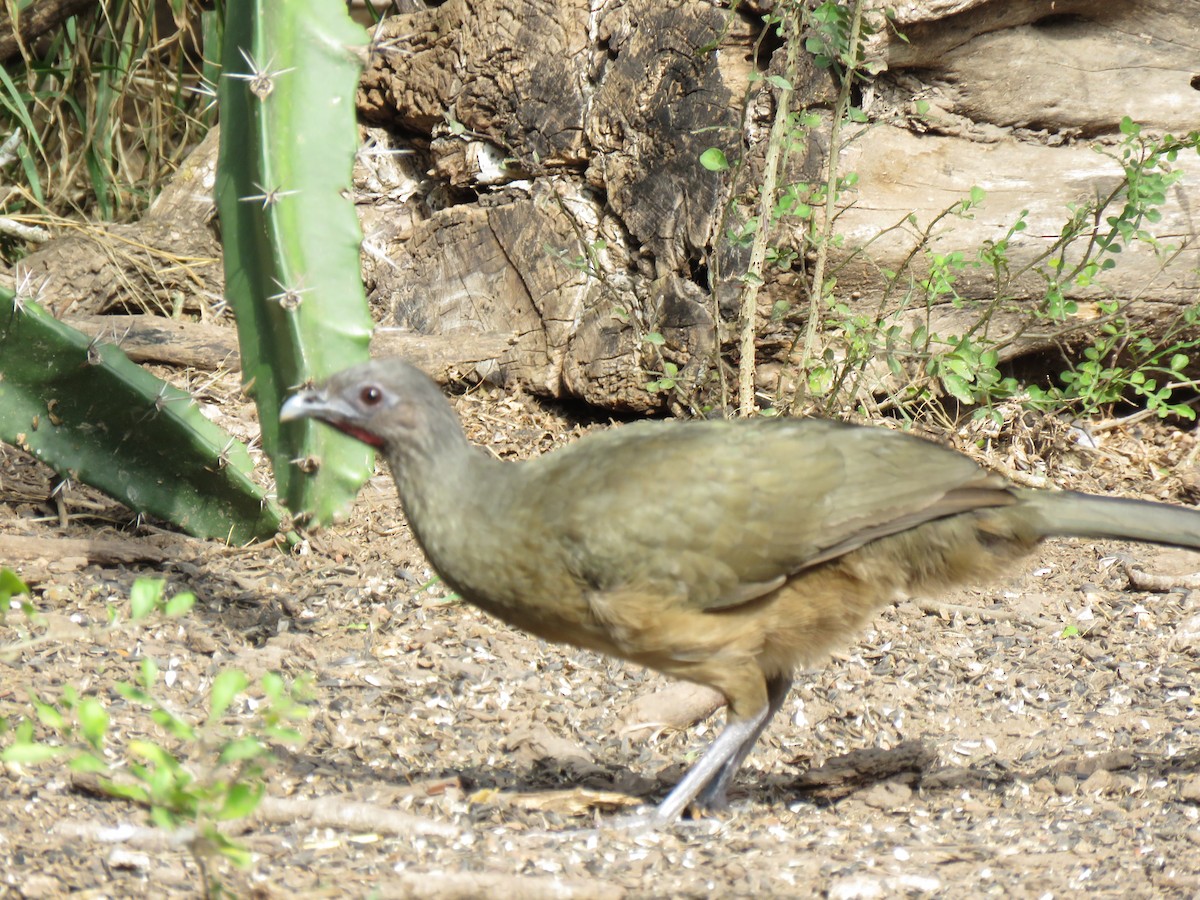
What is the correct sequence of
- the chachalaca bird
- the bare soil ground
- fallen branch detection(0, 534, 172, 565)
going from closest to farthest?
the bare soil ground → the chachalaca bird → fallen branch detection(0, 534, 172, 565)

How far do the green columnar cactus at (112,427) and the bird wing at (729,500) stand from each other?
1727 mm

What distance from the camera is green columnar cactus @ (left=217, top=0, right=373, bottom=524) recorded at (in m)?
4.34

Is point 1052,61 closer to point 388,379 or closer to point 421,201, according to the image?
point 421,201

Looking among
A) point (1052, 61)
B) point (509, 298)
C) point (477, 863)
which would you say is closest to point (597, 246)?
point (509, 298)

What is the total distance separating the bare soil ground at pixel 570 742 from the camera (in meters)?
3.05

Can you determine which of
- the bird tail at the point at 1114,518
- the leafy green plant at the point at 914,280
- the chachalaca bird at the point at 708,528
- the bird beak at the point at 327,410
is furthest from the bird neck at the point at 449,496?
the leafy green plant at the point at 914,280

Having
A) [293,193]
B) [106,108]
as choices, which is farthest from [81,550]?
[106,108]

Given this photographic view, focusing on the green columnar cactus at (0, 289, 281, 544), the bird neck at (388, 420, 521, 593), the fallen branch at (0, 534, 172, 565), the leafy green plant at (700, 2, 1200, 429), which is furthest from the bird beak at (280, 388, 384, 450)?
the leafy green plant at (700, 2, 1200, 429)

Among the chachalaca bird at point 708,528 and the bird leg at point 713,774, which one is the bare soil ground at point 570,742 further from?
the chachalaca bird at point 708,528

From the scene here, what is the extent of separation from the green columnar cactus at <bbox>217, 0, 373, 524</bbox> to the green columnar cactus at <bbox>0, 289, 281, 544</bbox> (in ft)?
1.27

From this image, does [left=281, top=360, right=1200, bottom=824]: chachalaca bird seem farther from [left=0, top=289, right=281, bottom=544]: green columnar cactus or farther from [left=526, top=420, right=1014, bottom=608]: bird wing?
[left=0, top=289, right=281, bottom=544]: green columnar cactus

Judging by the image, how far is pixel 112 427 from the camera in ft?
16.1

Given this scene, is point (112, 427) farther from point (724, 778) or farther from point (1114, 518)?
point (1114, 518)

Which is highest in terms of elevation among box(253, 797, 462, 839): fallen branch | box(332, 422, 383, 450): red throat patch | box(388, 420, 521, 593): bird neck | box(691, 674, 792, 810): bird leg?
box(332, 422, 383, 450): red throat patch
